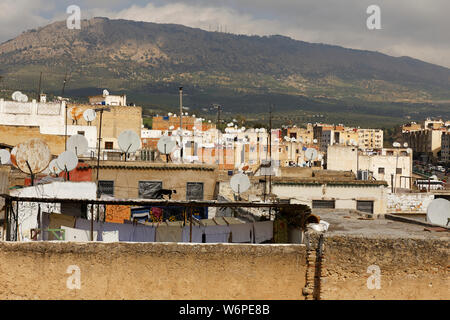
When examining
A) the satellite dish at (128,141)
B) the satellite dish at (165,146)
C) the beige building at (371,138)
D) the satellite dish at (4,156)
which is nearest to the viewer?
the satellite dish at (128,141)

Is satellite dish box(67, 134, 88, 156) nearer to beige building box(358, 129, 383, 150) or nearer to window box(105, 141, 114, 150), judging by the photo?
window box(105, 141, 114, 150)

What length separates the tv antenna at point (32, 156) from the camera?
637 inches

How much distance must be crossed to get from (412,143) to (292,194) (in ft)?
399

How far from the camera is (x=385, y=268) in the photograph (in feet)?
40.0

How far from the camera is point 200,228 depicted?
1473 cm

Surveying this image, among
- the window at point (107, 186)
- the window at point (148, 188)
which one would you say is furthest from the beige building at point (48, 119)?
the window at point (148, 188)

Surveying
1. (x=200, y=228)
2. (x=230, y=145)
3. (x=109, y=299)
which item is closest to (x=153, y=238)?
(x=200, y=228)

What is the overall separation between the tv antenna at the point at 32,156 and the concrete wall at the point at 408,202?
1636 centimetres

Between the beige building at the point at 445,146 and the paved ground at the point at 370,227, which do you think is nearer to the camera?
the paved ground at the point at 370,227

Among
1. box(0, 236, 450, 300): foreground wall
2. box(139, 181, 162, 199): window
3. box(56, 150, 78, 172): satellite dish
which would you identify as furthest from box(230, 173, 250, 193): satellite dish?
box(0, 236, 450, 300): foreground wall

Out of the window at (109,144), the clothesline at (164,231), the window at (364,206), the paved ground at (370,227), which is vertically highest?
the window at (109,144)

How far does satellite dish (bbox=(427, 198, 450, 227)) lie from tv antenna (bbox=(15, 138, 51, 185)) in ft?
33.5

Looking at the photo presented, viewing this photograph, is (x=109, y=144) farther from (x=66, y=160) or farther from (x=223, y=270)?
(x=223, y=270)

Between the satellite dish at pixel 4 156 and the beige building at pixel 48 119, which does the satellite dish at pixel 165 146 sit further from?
the beige building at pixel 48 119
